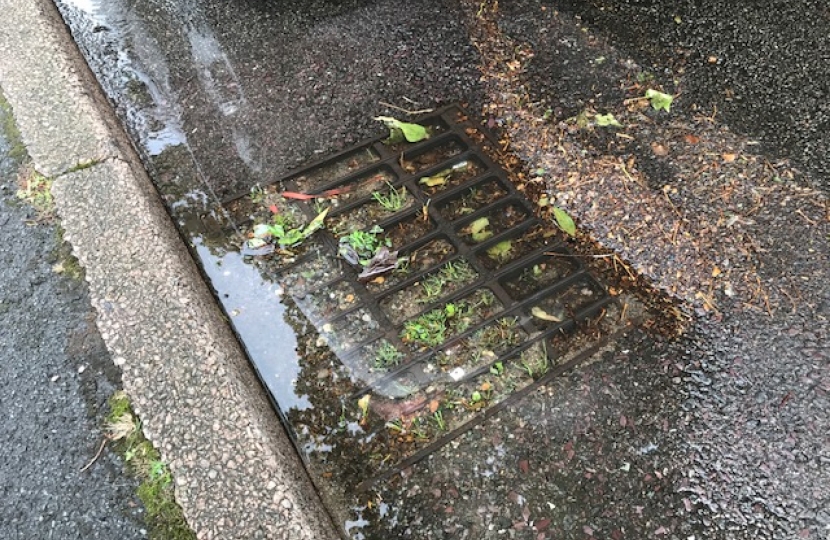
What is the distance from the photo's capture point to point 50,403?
2.27 m

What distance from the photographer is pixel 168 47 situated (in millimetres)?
3479

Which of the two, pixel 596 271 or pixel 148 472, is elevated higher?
pixel 596 271

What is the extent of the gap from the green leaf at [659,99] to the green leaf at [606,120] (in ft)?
0.63

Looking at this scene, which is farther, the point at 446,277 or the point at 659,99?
the point at 659,99

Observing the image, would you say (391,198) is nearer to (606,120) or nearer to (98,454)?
(606,120)

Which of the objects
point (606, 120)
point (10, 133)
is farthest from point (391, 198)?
point (10, 133)

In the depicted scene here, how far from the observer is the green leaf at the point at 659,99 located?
3031 millimetres

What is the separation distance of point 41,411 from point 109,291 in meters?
0.42

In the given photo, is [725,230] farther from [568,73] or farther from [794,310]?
[568,73]

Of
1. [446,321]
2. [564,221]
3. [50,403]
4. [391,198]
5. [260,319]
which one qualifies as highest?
[564,221]

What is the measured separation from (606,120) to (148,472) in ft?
7.19

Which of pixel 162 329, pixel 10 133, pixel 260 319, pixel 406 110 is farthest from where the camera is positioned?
pixel 406 110

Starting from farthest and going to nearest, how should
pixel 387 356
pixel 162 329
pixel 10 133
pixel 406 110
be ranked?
pixel 406 110 → pixel 10 133 → pixel 387 356 → pixel 162 329

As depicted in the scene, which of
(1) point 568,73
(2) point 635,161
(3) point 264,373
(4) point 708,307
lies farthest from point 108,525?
(1) point 568,73
